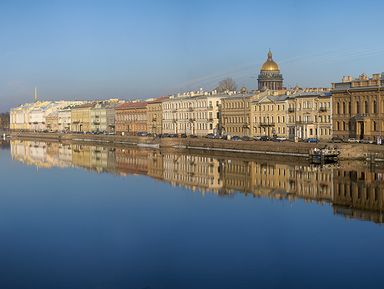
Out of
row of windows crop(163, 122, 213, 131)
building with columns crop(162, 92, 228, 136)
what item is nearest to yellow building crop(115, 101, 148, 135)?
building with columns crop(162, 92, 228, 136)

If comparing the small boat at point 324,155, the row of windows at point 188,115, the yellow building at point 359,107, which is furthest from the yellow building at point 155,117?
the small boat at point 324,155

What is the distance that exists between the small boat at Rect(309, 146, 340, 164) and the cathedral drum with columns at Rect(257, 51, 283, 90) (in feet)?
137

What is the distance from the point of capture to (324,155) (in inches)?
1795

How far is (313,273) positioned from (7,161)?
4596cm

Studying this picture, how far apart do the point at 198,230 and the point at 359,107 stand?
109ft

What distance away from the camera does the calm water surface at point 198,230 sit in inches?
718

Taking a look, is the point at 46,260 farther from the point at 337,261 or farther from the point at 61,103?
the point at 61,103

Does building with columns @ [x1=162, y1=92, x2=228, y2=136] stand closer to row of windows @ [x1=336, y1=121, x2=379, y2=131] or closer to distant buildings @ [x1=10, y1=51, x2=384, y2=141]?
distant buildings @ [x1=10, y1=51, x2=384, y2=141]

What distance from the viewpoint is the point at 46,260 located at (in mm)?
20078

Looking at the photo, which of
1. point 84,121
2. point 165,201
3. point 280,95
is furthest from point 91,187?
point 84,121

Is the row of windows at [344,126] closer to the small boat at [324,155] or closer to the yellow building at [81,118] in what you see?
the small boat at [324,155]

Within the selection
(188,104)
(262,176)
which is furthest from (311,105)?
(188,104)

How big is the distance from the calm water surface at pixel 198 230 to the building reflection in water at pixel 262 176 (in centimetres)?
10

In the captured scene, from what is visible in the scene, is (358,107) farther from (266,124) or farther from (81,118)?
(81,118)
